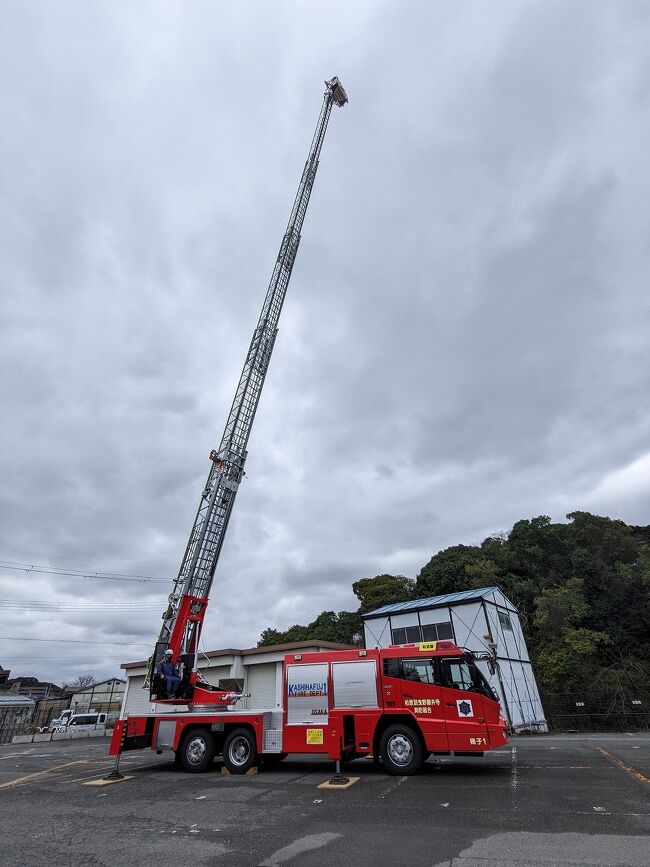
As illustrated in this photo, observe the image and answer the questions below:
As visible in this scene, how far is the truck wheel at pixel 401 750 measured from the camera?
34.3 feet

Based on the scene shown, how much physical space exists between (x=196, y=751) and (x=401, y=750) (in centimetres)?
551

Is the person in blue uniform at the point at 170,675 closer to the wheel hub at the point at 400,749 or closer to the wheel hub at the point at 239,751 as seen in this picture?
the wheel hub at the point at 239,751

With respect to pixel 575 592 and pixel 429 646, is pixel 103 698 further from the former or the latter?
pixel 429 646

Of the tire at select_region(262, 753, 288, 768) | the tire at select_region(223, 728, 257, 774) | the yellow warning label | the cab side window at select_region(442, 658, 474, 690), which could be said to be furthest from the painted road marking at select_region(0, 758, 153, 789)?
the cab side window at select_region(442, 658, 474, 690)

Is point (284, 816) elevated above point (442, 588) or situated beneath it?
situated beneath

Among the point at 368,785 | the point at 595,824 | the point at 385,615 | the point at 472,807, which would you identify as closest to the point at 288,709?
the point at 368,785

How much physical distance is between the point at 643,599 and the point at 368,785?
3813 cm

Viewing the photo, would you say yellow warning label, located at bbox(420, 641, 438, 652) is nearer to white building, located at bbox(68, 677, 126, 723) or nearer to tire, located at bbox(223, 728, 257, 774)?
tire, located at bbox(223, 728, 257, 774)

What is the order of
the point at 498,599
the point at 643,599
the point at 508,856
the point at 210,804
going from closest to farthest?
1. the point at 508,856
2. the point at 210,804
3. the point at 498,599
4. the point at 643,599

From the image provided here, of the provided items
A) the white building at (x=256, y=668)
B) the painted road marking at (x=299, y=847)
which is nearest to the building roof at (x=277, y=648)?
the white building at (x=256, y=668)

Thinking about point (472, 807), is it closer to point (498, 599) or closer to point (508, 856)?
point (508, 856)

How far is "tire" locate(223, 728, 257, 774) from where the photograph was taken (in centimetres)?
1195

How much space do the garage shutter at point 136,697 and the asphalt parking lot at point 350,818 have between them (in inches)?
885

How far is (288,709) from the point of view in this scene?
12.0 metres
